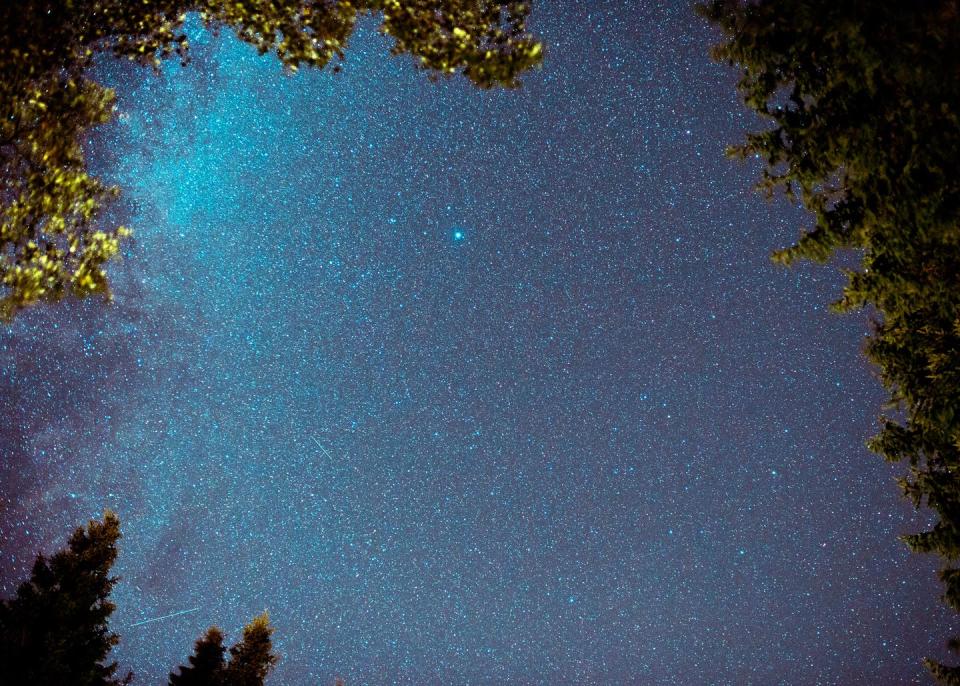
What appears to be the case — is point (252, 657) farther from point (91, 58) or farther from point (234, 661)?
point (91, 58)

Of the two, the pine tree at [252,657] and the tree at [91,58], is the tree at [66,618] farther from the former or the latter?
the tree at [91,58]

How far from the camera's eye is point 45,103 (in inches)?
227

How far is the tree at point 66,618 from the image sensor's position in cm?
1238

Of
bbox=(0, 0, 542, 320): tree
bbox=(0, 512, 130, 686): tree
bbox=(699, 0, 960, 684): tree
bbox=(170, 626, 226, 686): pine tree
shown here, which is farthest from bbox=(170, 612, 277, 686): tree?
bbox=(699, 0, 960, 684): tree

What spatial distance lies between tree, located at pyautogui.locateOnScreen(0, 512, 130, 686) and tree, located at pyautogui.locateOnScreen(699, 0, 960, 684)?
1779 cm

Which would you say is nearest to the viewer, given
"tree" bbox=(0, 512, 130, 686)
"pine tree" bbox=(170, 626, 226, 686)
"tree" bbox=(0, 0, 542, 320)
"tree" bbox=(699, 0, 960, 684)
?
A: "tree" bbox=(699, 0, 960, 684)

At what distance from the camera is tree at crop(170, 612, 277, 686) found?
1573 cm

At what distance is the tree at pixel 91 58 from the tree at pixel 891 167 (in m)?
2.88

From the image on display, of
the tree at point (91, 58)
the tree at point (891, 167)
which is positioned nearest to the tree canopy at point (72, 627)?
the tree at point (91, 58)

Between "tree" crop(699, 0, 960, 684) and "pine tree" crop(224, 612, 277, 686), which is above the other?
"tree" crop(699, 0, 960, 684)

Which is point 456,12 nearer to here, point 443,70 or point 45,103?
point 443,70

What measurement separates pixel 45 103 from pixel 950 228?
9428 millimetres

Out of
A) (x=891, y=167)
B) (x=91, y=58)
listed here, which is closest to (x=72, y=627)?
(x=91, y=58)

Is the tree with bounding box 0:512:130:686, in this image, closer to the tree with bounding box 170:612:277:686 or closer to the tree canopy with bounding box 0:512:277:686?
the tree canopy with bounding box 0:512:277:686
